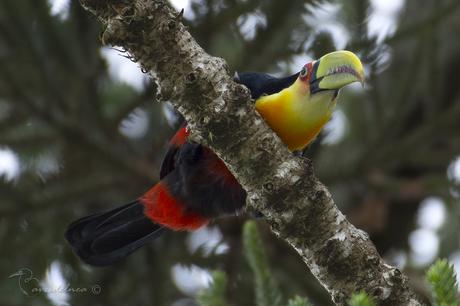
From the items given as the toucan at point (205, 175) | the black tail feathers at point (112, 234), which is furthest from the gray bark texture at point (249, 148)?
the black tail feathers at point (112, 234)

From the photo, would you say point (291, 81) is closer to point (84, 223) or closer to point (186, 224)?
point (186, 224)

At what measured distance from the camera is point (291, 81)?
2811 mm

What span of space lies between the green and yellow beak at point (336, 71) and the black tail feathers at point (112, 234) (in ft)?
3.71

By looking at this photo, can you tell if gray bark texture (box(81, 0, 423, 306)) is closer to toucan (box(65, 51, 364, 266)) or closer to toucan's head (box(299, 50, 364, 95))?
toucan (box(65, 51, 364, 266))

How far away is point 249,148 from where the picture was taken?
208 cm

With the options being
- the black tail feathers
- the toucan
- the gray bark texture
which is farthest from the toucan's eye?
the black tail feathers

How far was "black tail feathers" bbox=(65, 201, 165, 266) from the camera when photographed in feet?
10.8

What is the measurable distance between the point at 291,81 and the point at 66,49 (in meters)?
1.21

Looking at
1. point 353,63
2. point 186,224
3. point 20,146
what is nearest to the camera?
point 353,63

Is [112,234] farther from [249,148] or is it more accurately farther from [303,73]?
[249,148]

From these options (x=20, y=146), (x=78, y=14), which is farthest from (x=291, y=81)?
(x=20, y=146)

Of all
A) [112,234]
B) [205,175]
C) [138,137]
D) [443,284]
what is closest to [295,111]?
[205,175]

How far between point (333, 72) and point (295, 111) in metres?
0.21

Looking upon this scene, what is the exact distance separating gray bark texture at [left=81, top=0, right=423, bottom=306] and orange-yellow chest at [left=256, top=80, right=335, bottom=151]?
521mm
